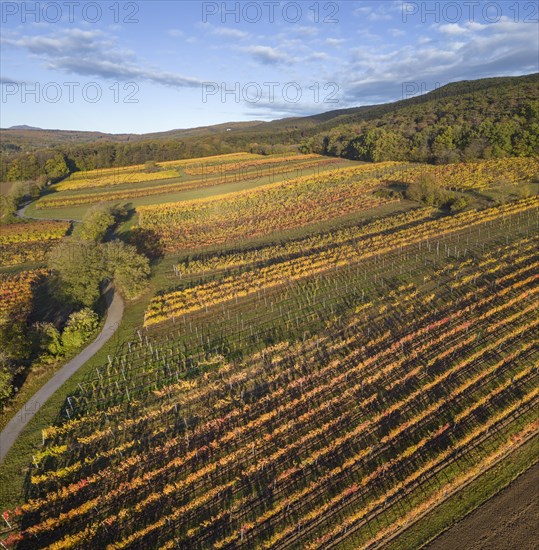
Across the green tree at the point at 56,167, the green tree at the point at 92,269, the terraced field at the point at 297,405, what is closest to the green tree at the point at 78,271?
the green tree at the point at 92,269

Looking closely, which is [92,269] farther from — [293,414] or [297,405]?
[293,414]

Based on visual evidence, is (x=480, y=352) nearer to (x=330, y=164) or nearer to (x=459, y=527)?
(x=459, y=527)

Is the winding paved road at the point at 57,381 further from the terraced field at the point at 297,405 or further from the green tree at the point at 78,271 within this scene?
the green tree at the point at 78,271

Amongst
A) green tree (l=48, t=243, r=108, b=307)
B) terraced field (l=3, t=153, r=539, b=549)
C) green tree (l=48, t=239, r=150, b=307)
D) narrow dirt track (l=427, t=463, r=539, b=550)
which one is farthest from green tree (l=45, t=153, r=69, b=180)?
narrow dirt track (l=427, t=463, r=539, b=550)

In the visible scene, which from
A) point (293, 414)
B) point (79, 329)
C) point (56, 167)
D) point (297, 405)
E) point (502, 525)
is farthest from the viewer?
point (56, 167)

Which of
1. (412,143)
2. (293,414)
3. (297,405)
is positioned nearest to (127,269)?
(297,405)

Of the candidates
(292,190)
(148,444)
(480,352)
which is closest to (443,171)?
(292,190)
